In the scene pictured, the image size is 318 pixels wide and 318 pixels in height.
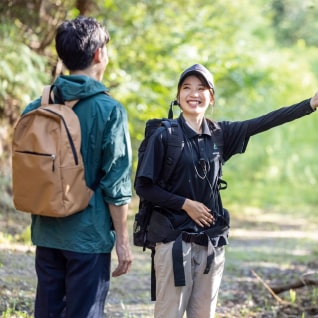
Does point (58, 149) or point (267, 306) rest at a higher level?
point (58, 149)

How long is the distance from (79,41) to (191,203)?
108cm

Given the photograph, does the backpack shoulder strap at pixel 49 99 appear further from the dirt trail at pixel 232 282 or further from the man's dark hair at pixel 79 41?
the dirt trail at pixel 232 282

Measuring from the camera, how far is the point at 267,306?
22.6 ft

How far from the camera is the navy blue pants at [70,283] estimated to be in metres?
3.43

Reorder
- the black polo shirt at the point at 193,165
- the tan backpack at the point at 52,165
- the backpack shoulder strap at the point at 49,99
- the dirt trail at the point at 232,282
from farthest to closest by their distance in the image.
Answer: the dirt trail at the point at 232,282 < the black polo shirt at the point at 193,165 < the backpack shoulder strap at the point at 49,99 < the tan backpack at the point at 52,165

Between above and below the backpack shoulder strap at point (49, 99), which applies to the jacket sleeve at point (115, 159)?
below

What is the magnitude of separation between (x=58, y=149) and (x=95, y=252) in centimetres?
52

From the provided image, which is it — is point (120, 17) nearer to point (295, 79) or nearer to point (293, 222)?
point (293, 222)

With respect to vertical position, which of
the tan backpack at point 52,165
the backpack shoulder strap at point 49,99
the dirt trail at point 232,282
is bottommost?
the dirt trail at point 232,282

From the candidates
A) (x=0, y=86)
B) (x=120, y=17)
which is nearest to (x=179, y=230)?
(x=0, y=86)

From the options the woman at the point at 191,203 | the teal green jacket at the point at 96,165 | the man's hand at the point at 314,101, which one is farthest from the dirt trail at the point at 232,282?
the man's hand at the point at 314,101

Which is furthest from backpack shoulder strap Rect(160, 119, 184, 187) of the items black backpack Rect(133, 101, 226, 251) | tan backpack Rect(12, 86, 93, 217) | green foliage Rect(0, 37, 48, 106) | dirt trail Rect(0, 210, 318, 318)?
green foliage Rect(0, 37, 48, 106)

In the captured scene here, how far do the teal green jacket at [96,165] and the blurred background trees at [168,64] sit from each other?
1516 mm

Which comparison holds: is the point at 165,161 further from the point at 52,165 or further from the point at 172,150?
the point at 52,165
